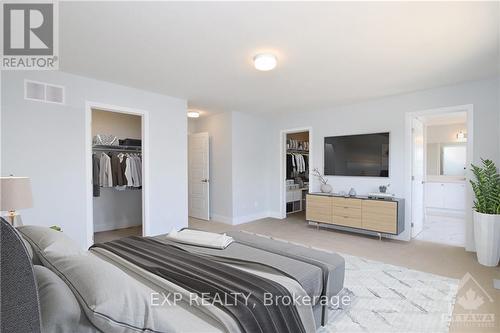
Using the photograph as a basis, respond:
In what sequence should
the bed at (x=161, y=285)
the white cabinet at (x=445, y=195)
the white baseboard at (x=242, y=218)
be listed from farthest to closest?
the white cabinet at (x=445, y=195)
the white baseboard at (x=242, y=218)
the bed at (x=161, y=285)

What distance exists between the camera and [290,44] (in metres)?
2.47

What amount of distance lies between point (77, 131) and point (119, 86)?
868mm

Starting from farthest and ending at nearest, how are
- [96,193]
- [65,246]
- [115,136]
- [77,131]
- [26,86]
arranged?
1. [115,136]
2. [96,193]
3. [77,131]
4. [26,86]
5. [65,246]

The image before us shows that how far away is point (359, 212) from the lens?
4.25 metres

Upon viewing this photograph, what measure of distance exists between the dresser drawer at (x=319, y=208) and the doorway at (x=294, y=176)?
3.50ft

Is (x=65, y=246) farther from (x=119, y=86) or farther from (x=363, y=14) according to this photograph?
(x=119, y=86)

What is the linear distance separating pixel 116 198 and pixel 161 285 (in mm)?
4020

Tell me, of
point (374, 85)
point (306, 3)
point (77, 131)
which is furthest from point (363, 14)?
point (77, 131)

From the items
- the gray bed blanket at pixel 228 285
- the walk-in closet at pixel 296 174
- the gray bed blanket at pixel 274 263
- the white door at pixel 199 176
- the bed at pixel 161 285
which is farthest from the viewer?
the walk-in closet at pixel 296 174

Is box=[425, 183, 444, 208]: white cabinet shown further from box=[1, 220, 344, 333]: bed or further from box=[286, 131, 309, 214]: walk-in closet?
box=[1, 220, 344, 333]: bed

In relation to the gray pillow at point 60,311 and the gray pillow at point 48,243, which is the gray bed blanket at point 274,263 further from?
the gray pillow at point 60,311

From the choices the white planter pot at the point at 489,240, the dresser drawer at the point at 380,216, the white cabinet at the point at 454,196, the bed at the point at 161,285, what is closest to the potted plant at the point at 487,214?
the white planter pot at the point at 489,240

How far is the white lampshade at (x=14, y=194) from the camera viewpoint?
1969 mm

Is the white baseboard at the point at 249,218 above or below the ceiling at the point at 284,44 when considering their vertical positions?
below
